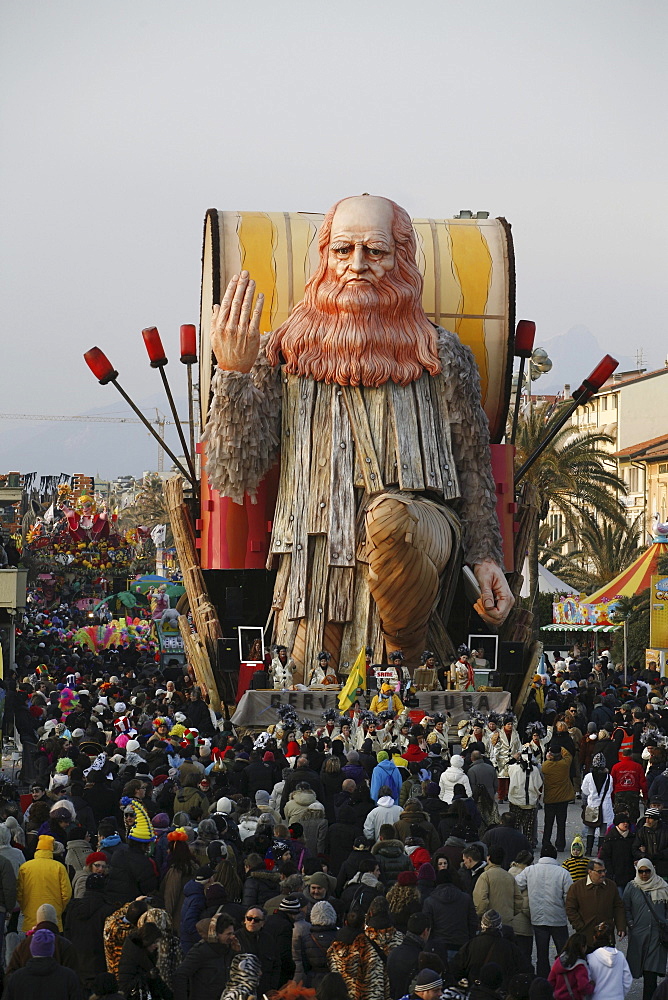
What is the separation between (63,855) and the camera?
11000 millimetres

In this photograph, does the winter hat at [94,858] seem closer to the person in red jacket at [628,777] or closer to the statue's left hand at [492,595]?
the person in red jacket at [628,777]

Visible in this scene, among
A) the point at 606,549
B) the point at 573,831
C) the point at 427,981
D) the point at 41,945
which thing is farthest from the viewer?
the point at 606,549

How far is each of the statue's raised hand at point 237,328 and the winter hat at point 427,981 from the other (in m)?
16.9

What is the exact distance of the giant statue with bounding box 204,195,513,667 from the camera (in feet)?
78.7

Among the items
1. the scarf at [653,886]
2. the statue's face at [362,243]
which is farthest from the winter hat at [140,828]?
the statue's face at [362,243]

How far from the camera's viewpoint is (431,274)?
87.8 ft

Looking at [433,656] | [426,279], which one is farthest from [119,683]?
[426,279]

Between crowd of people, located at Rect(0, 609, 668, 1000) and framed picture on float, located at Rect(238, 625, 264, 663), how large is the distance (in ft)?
23.8

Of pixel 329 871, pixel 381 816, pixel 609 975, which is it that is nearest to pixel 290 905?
pixel 609 975

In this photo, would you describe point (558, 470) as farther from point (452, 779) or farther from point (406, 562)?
point (452, 779)

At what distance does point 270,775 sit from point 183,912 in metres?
4.40

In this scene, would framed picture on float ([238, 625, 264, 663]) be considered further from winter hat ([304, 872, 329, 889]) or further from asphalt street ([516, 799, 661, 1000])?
winter hat ([304, 872, 329, 889])

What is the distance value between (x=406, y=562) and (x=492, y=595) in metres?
2.45

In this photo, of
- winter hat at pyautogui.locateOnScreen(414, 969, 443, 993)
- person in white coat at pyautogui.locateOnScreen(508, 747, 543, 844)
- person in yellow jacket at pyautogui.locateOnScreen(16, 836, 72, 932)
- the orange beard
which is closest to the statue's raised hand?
the orange beard
